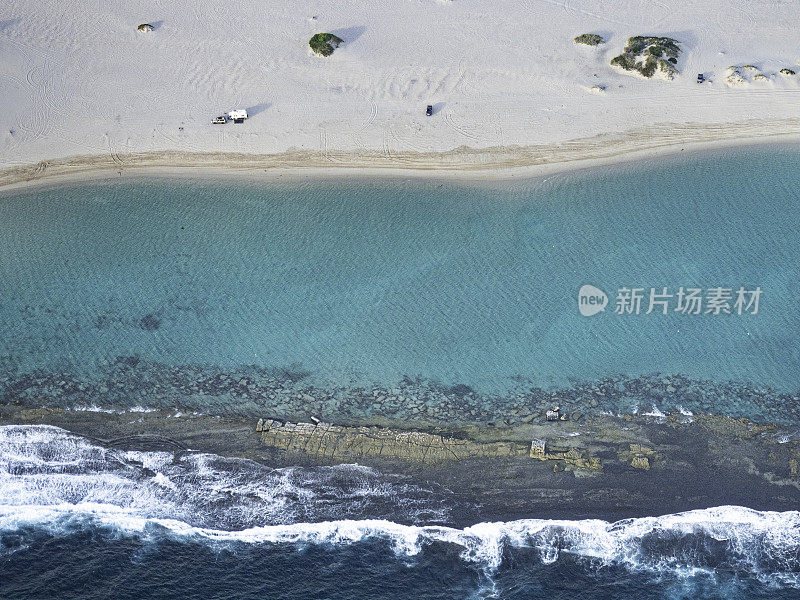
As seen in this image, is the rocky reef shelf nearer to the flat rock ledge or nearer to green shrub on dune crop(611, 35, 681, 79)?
the flat rock ledge

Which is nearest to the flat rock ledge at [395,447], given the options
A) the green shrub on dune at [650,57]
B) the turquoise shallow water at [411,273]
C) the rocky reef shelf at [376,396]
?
the rocky reef shelf at [376,396]

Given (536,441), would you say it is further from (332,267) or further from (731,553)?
(332,267)

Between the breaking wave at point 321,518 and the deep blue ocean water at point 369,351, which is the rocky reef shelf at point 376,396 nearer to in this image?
the deep blue ocean water at point 369,351

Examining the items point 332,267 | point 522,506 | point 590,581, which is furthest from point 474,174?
point 590,581

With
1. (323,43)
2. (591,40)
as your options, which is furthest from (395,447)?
(591,40)

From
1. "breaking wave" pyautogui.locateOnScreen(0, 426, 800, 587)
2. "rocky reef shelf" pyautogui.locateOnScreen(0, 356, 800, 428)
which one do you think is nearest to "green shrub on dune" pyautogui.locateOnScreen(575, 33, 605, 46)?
"rocky reef shelf" pyautogui.locateOnScreen(0, 356, 800, 428)

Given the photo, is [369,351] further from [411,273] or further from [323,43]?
[323,43]
